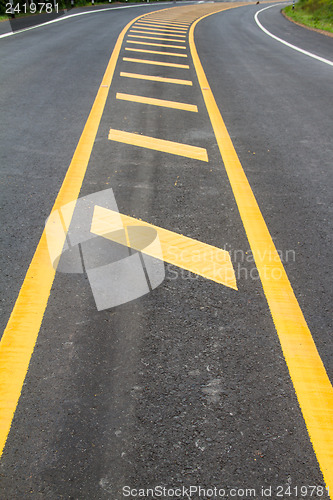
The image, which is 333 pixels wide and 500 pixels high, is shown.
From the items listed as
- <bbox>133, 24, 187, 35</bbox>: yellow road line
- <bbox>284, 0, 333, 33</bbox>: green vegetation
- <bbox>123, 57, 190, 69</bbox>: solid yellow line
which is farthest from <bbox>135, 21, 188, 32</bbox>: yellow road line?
<bbox>123, 57, 190, 69</bbox>: solid yellow line

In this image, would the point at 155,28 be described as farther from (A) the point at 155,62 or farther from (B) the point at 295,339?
(B) the point at 295,339

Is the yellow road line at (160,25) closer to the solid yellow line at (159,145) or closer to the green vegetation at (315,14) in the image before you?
the green vegetation at (315,14)

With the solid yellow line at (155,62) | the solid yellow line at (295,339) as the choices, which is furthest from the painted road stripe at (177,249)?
the solid yellow line at (155,62)

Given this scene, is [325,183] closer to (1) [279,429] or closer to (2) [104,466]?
(1) [279,429]

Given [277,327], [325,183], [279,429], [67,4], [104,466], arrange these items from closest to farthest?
[104,466], [279,429], [277,327], [325,183], [67,4]

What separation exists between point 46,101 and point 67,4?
78.3 ft

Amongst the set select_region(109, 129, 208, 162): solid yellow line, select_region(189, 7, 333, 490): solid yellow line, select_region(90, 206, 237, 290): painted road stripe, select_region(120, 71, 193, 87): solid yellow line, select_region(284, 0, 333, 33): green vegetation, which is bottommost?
select_region(189, 7, 333, 490): solid yellow line

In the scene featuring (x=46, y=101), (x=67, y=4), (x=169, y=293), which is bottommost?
(x=169, y=293)

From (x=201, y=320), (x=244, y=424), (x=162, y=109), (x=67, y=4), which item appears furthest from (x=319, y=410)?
(x=67, y=4)

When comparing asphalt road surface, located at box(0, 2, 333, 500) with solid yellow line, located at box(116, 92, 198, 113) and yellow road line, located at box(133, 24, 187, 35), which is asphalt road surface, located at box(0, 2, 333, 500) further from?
yellow road line, located at box(133, 24, 187, 35)

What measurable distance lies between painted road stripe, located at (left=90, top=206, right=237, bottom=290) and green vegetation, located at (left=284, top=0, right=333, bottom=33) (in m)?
18.2

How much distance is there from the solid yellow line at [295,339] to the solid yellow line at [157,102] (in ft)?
10.4

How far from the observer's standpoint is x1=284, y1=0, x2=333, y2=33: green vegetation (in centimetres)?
2027

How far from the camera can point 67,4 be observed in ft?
88.0
